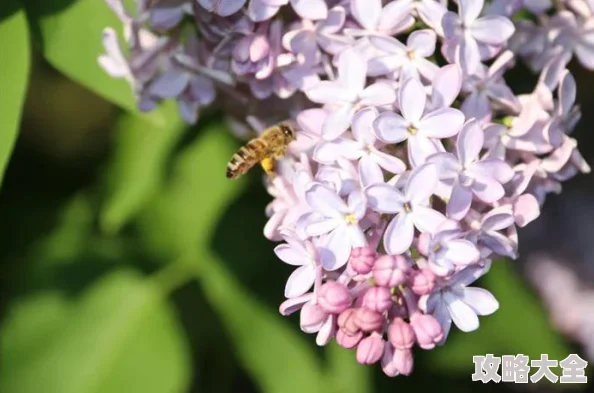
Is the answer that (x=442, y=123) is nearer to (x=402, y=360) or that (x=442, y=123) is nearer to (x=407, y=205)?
(x=407, y=205)

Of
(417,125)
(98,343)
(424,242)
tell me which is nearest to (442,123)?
(417,125)

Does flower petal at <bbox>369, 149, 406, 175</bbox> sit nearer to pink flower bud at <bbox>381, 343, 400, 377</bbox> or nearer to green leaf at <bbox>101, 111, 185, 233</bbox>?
pink flower bud at <bbox>381, 343, 400, 377</bbox>

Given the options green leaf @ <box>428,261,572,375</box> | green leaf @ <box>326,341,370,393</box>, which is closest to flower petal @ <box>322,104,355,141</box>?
green leaf @ <box>326,341,370,393</box>

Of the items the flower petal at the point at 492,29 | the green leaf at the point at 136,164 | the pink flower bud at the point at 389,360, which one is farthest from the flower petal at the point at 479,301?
the green leaf at the point at 136,164

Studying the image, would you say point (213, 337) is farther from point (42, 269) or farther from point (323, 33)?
point (323, 33)

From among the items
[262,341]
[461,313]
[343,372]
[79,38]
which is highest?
[79,38]

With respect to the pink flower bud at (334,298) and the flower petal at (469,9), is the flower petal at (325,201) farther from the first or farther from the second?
the flower petal at (469,9)
